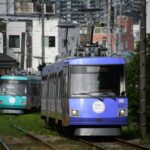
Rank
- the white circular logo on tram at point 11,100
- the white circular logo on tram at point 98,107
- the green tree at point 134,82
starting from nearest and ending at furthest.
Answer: the white circular logo on tram at point 98,107
the green tree at point 134,82
the white circular logo on tram at point 11,100

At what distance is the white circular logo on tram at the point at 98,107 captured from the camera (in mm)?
21469

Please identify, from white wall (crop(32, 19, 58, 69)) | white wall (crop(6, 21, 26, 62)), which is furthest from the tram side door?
white wall (crop(6, 21, 26, 62))

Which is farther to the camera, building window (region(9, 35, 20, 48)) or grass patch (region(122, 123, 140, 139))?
building window (region(9, 35, 20, 48))

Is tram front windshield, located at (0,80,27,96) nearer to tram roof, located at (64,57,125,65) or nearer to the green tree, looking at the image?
the green tree

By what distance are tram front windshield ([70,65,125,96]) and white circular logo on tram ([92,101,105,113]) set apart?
34 cm

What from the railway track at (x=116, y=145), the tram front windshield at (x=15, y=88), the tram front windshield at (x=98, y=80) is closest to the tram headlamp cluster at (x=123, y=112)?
the tram front windshield at (x=98, y=80)

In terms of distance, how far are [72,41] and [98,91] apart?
79.0m

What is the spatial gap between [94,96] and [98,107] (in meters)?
0.38

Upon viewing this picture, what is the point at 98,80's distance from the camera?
21.8 metres

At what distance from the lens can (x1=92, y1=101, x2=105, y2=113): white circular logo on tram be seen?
70.4ft

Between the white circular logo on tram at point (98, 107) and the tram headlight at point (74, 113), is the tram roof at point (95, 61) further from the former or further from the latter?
the tram headlight at point (74, 113)

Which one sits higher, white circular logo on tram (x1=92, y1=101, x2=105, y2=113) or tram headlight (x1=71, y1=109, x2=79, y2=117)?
white circular logo on tram (x1=92, y1=101, x2=105, y2=113)

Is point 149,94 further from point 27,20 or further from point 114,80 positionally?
point 27,20

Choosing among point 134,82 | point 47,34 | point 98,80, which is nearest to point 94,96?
point 98,80
